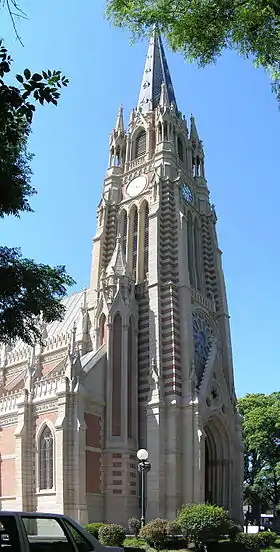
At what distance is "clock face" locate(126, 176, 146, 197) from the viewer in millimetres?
48188

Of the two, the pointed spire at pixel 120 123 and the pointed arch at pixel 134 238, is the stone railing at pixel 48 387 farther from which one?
the pointed spire at pixel 120 123

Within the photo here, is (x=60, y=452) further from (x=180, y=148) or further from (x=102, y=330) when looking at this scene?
(x=180, y=148)

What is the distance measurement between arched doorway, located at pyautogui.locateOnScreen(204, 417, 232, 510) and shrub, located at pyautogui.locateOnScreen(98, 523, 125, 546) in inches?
→ 606

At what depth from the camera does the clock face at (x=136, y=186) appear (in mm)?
48188

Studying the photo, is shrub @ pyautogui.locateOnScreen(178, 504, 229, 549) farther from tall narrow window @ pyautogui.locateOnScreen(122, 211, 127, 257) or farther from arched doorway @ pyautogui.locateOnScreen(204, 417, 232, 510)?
tall narrow window @ pyautogui.locateOnScreen(122, 211, 127, 257)

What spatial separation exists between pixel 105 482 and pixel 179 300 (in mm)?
12924

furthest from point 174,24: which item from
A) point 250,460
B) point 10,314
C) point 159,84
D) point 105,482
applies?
point 250,460

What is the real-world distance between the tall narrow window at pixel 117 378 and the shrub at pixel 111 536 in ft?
36.3

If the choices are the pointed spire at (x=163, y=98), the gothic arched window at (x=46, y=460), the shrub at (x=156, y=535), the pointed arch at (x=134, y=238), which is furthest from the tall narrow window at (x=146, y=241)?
the shrub at (x=156, y=535)

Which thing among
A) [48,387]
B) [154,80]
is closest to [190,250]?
[48,387]

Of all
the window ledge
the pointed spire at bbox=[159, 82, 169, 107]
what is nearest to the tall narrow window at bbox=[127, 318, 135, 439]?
the window ledge

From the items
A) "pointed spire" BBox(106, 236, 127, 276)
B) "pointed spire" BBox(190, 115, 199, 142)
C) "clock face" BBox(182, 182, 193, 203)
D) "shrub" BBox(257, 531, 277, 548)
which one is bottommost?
"shrub" BBox(257, 531, 277, 548)

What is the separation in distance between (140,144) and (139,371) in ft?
66.9

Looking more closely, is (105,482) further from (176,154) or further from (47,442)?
(176,154)
